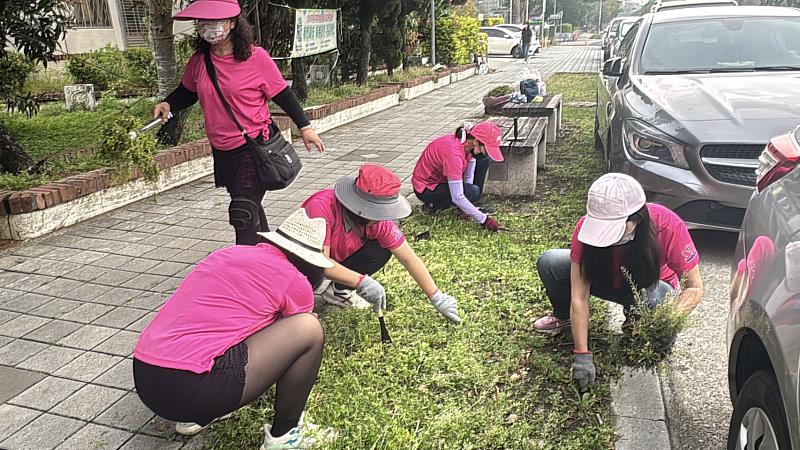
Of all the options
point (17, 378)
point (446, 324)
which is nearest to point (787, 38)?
point (446, 324)

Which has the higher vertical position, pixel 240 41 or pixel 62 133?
pixel 240 41

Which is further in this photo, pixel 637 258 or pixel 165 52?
pixel 165 52

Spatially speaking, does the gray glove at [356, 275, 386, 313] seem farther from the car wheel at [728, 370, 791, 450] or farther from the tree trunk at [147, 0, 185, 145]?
the tree trunk at [147, 0, 185, 145]

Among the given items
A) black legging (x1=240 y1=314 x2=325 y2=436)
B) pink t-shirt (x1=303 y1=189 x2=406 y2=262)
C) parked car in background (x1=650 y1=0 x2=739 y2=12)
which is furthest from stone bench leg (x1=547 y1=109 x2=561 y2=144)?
black legging (x1=240 y1=314 x2=325 y2=436)

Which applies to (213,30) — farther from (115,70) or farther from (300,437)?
(115,70)

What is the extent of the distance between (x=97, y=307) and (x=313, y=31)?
683cm

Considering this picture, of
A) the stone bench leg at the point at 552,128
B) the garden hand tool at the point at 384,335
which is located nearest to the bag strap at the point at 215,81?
the garden hand tool at the point at 384,335

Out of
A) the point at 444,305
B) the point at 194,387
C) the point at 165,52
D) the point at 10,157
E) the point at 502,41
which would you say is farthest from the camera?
the point at 502,41

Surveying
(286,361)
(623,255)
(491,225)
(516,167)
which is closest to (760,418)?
(623,255)

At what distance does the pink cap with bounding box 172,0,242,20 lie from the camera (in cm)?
329

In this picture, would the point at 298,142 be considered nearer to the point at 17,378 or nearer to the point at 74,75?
the point at 74,75

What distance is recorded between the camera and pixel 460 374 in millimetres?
3014

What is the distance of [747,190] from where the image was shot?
4.04m

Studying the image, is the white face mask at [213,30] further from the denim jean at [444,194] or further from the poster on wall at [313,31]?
the poster on wall at [313,31]
